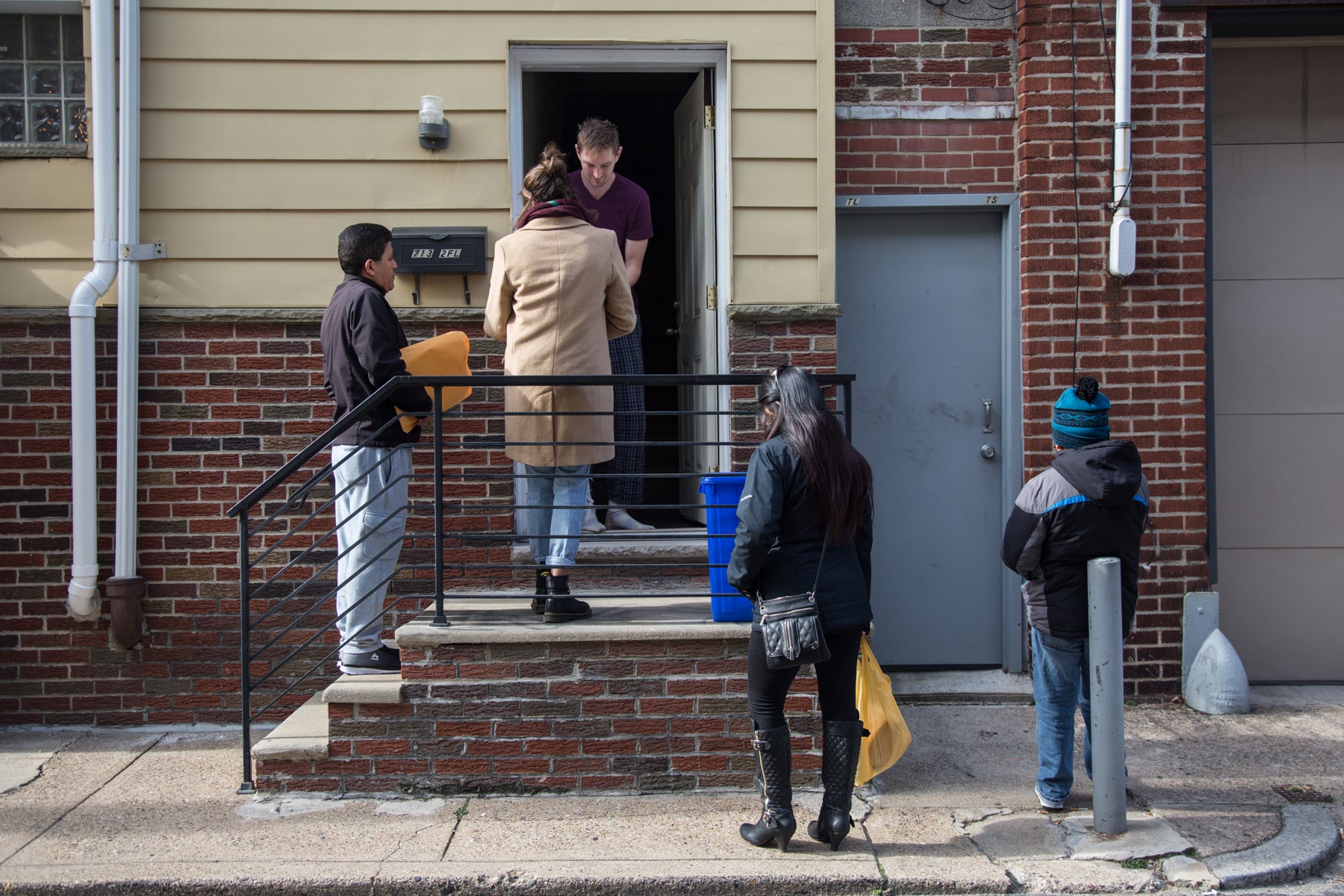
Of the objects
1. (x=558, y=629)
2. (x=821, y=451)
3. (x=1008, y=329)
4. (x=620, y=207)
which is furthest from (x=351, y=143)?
(x=1008, y=329)

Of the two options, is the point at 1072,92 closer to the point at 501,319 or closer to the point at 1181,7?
the point at 1181,7

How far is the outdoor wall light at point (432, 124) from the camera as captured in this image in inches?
200

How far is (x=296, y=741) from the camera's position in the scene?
4.31m

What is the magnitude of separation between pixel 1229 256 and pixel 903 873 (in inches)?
154

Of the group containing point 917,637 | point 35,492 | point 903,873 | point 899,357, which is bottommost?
point 903,873

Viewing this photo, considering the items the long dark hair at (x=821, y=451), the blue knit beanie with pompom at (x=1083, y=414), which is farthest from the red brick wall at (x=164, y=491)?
the long dark hair at (x=821, y=451)

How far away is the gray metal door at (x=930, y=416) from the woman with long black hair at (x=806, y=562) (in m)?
1.91

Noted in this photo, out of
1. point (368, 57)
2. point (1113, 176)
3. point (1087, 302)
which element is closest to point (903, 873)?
point (1087, 302)

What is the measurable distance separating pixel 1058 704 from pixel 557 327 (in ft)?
7.78

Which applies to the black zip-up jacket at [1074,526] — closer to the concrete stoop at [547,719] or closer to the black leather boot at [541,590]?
the concrete stoop at [547,719]

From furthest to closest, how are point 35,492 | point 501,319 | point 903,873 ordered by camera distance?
point 35,492
point 501,319
point 903,873

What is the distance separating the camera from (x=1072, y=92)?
5352mm

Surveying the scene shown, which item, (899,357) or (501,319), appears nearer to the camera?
(501,319)

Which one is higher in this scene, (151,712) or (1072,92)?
(1072,92)
